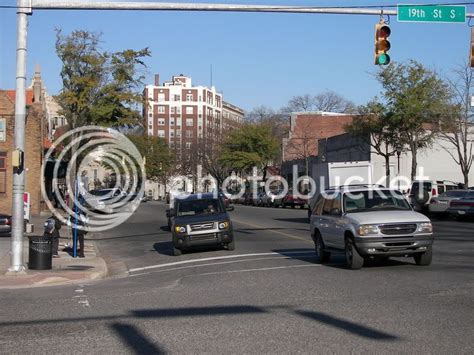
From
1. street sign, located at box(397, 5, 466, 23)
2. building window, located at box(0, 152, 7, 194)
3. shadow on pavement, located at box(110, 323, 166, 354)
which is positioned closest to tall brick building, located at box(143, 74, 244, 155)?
building window, located at box(0, 152, 7, 194)

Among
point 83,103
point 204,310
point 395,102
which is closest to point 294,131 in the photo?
point 395,102

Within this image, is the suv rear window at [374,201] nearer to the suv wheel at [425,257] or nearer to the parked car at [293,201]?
the suv wheel at [425,257]

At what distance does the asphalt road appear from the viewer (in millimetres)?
7645

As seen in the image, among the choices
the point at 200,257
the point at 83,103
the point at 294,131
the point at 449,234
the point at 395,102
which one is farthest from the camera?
the point at 294,131

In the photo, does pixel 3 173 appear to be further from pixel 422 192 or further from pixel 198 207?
pixel 422 192

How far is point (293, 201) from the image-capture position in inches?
2199

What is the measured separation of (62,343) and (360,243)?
7595mm

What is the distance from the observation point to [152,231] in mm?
31250

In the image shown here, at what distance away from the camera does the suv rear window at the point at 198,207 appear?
20.6m

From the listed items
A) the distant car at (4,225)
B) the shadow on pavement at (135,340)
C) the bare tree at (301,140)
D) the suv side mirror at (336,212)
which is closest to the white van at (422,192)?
the distant car at (4,225)

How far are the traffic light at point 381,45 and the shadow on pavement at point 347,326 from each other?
363 inches

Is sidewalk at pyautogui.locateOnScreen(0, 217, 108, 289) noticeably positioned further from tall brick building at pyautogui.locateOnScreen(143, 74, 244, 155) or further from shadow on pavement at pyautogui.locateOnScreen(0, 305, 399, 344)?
tall brick building at pyautogui.locateOnScreen(143, 74, 244, 155)

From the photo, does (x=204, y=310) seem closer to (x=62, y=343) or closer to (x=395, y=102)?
(x=62, y=343)

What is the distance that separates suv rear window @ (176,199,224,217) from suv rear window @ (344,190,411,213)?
6214 millimetres
